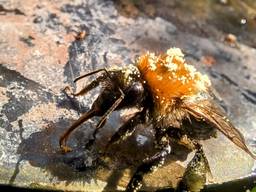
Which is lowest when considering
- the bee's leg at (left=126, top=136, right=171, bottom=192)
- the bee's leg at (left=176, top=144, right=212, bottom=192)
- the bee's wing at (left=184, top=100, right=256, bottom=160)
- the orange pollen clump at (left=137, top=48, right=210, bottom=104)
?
the bee's leg at (left=176, top=144, right=212, bottom=192)

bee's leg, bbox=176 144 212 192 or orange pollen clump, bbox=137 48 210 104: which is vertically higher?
orange pollen clump, bbox=137 48 210 104

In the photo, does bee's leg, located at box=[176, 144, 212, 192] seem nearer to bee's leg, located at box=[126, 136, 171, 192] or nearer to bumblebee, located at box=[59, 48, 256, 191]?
bumblebee, located at box=[59, 48, 256, 191]

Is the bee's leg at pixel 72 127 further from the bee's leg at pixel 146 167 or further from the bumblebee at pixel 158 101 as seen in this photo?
the bee's leg at pixel 146 167

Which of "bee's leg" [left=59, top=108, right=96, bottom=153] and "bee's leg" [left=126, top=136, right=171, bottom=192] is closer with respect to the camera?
"bee's leg" [left=59, top=108, right=96, bottom=153]

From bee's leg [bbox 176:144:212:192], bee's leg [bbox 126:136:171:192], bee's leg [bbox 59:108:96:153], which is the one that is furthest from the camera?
bee's leg [bbox 176:144:212:192]

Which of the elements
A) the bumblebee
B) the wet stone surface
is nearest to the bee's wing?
the bumblebee

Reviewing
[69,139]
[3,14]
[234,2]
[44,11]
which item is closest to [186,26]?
[234,2]

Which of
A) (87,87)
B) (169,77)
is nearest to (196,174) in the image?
(169,77)
